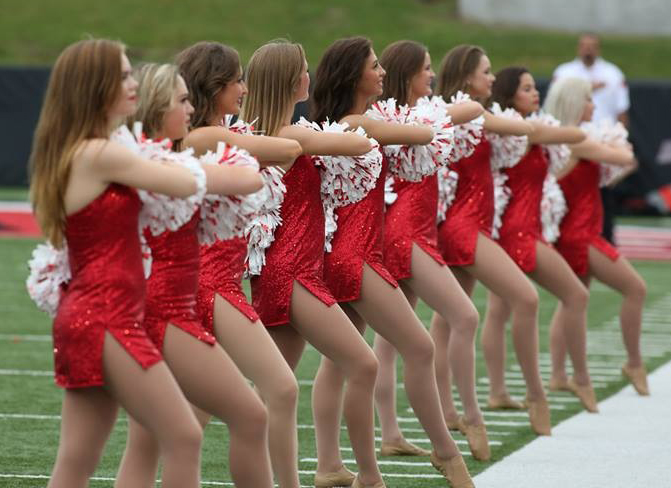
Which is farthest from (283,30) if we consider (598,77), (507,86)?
(507,86)

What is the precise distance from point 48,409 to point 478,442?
2492 mm

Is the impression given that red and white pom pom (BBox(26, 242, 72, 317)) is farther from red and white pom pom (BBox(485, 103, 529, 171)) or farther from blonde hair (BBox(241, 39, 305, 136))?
red and white pom pom (BBox(485, 103, 529, 171))

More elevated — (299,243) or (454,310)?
(299,243)

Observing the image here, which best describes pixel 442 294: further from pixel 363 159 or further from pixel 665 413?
pixel 665 413

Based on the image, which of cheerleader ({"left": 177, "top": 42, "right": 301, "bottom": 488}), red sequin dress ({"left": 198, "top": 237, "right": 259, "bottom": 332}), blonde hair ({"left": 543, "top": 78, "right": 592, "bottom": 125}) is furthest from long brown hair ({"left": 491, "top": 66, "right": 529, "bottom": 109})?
red sequin dress ({"left": 198, "top": 237, "right": 259, "bottom": 332})

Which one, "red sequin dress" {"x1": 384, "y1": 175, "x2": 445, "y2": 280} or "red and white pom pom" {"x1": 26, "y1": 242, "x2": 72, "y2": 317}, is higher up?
"red and white pom pom" {"x1": 26, "y1": 242, "x2": 72, "y2": 317}

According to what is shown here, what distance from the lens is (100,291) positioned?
14.9ft

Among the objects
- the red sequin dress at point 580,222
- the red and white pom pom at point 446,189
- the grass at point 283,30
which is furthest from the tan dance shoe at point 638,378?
the grass at point 283,30

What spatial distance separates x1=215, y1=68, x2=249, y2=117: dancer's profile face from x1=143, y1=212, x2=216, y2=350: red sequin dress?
0.76 meters

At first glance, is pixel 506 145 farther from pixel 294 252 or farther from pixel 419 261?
pixel 294 252

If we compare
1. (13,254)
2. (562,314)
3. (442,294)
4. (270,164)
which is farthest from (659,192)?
(270,164)

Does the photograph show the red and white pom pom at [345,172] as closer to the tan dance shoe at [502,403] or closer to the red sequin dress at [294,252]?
the red sequin dress at [294,252]

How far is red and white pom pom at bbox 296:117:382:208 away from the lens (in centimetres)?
610

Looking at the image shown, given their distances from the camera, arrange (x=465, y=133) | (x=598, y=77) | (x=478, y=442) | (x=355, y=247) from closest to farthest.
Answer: (x=355, y=247) < (x=478, y=442) < (x=465, y=133) < (x=598, y=77)
